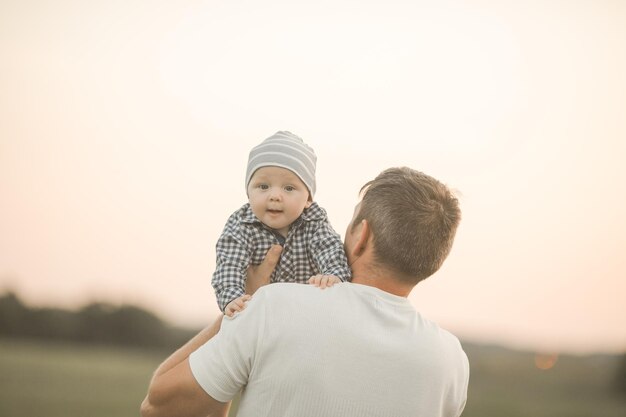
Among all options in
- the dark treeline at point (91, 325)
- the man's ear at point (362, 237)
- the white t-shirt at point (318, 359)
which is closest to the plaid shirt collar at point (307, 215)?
the man's ear at point (362, 237)

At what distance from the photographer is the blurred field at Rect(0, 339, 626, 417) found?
35.8m

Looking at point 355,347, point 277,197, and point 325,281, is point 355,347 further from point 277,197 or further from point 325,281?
point 277,197

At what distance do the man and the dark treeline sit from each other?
127 feet

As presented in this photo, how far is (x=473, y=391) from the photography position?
37688 mm

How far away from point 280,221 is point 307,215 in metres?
0.16

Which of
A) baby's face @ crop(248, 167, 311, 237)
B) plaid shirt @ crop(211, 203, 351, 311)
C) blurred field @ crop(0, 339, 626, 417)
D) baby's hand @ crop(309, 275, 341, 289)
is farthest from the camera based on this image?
blurred field @ crop(0, 339, 626, 417)

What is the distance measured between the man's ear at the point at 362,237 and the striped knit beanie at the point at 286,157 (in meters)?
0.65

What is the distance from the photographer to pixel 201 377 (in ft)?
9.22

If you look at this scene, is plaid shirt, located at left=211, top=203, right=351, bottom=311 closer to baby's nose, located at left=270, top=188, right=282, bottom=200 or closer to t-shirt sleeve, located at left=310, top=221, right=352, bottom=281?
t-shirt sleeve, located at left=310, top=221, right=352, bottom=281

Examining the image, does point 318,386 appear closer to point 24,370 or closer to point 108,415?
point 108,415

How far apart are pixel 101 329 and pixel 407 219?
43.4m

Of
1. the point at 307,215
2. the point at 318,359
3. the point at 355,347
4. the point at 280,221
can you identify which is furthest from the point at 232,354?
the point at 307,215

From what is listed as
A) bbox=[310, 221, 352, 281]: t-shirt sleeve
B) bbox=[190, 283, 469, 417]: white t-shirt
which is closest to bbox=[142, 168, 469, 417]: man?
bbox=[190, 283, 469, 417]: white t-shirt

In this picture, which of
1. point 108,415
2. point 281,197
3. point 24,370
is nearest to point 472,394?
point 108,415
